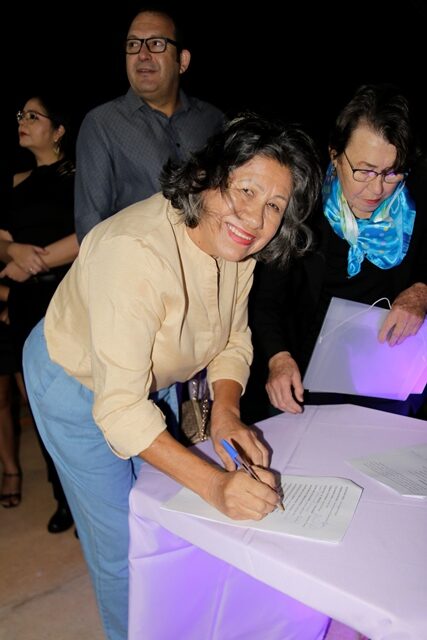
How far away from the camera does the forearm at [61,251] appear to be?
2.16 meters

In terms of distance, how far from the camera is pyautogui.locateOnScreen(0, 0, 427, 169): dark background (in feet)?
10.6

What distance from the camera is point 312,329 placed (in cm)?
173

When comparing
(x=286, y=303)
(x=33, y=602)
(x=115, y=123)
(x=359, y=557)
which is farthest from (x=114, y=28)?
(x=359, y=557)

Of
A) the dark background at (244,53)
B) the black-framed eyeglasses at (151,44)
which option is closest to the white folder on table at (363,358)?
the black-framed eyeglasses at (151,44)

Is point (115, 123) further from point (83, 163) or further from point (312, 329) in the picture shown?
point (312, 329)

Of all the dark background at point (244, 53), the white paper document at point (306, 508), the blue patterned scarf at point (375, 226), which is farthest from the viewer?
the dark background at point (244, 53)

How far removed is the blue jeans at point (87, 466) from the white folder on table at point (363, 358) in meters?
0.56

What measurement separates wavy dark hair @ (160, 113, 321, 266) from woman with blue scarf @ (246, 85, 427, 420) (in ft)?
1.20

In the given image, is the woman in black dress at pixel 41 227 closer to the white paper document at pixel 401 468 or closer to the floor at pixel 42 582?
the floor at pixel 42 582

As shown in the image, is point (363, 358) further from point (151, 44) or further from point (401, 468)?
point (151, 44)

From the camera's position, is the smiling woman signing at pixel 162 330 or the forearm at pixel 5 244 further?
the forearm at pixel 5 244

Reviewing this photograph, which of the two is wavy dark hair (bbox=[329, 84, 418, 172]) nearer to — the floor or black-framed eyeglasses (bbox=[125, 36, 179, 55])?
black-framed eyeglasses (bbox=[125, 36, 179, 55])

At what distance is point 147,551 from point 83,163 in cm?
142

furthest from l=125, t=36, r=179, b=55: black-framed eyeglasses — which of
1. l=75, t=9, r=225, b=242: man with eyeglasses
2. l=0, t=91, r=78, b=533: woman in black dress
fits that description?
l=0, t=91, r=78, b=533: woman in black dress
